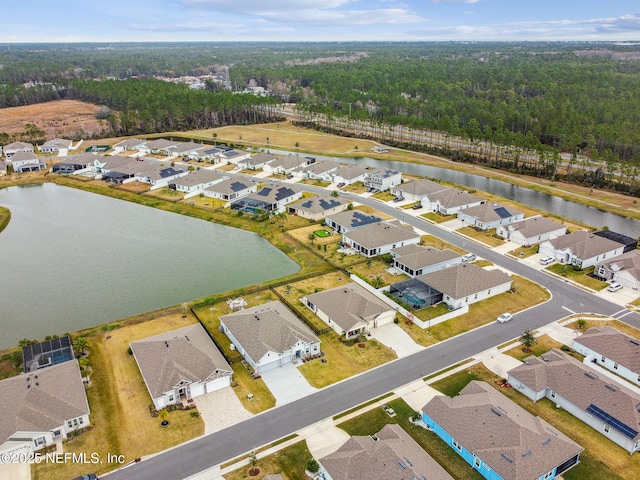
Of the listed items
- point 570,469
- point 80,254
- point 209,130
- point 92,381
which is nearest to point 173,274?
point 80,254

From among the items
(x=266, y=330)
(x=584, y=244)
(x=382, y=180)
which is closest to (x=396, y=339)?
(x=266, y=330)

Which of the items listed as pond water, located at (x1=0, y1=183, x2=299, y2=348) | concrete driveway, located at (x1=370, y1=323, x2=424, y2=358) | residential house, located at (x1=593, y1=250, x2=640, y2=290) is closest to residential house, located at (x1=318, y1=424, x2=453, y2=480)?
concrete driveway, located at (x1=370, y1=323, x2=424, y2=358)

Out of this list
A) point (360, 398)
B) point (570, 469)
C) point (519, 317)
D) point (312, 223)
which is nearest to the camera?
point (570, 469)

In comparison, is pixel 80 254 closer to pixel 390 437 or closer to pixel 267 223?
pixel 267 223

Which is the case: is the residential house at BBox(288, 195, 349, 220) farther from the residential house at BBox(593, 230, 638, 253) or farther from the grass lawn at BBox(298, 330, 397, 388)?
the residential house at BBox(593, 230, 638, 253)

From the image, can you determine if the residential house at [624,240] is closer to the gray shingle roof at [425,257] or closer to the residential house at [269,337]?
the gray shingle roof at [425,257]

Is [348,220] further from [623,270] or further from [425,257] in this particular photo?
[623,270]

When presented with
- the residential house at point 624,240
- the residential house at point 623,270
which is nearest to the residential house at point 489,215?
the residential house at point 624,240
